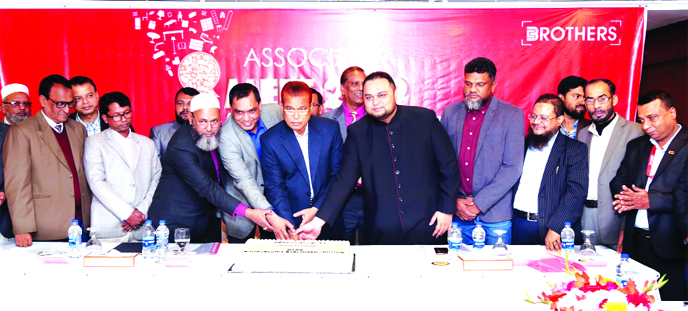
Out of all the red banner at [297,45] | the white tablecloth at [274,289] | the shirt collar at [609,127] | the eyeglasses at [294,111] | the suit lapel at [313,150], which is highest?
the red banner at [297,45]

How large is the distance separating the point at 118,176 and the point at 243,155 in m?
0.93

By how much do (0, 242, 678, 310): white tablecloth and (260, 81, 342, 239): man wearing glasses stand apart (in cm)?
90

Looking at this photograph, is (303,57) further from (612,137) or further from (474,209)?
(612,137)

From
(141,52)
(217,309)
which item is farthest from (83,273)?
(141,52)

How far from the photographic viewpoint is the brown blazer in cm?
330

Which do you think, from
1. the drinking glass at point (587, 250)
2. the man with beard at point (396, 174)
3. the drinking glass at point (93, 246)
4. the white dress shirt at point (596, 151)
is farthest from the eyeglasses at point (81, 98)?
the white dress shirt at point (596, 151)

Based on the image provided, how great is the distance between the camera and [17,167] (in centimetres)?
333

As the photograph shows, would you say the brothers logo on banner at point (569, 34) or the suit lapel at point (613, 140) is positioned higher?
the brothers logo on banner at point (569, 34)

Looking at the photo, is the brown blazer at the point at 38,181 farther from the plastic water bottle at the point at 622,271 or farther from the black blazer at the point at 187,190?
the plastic water bottle at the point at 622,271

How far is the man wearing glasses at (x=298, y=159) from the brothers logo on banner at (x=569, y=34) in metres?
2.64

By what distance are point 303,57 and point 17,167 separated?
2687 millimetres

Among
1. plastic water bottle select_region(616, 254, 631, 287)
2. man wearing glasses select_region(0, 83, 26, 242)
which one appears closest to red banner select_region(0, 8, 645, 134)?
man wearing glasses select_region(0, 83, 26, 242)

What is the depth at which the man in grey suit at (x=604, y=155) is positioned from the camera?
3488 mm

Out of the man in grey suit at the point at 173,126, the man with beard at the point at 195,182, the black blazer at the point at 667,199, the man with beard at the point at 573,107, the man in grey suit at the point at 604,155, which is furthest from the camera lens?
the man in grey suit at the point at 173,126
